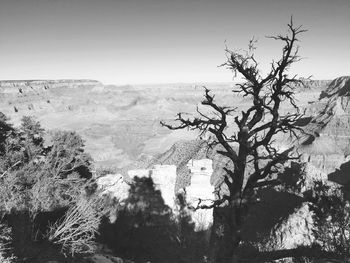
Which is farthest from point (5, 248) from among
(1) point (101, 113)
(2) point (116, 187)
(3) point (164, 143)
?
(1) point (101, 113)

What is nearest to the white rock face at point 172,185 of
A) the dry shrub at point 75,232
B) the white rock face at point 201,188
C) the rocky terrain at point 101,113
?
the white rock face at point 201,188

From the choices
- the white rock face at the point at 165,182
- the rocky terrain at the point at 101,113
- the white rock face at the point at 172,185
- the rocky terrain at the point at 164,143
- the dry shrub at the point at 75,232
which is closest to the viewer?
the dry shrub at the point at 75,232

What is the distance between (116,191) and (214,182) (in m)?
16.1

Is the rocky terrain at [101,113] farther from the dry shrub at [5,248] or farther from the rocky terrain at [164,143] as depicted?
the dry shrub at [5,248]

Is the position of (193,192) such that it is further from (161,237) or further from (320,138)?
(320,138)

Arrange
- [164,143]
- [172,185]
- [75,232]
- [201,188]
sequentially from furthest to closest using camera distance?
[164,143]
[172,185]
[201,188]
[75,232]

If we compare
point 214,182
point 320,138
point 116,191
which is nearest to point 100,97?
point 320,138

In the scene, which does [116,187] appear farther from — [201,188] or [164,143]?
[164,143]

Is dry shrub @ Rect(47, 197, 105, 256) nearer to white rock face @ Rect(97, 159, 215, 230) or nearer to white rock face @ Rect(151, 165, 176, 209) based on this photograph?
white rock face @ Rect(97, 159, 215, 230)

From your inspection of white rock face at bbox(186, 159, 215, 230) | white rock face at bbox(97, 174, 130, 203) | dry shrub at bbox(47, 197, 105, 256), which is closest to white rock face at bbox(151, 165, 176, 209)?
white rock face at bbox(186, 159, 215, 230)

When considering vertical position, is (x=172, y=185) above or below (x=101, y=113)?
above

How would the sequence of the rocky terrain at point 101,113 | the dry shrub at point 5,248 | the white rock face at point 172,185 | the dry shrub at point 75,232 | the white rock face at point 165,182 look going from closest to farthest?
the dry shrub at point 5,248
the dry shrub at point 75,232
the white rock face at point 172,185
the white rock face at point 165,182
the rocky terrain at point 101,113

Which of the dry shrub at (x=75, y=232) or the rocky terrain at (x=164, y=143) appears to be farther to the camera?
the rocky terrain at (x=164, y=143)

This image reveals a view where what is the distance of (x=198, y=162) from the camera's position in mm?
20031
